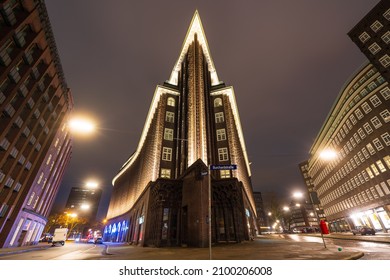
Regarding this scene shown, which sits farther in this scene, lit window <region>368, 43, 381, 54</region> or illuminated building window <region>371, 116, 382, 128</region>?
illuminated building window <region>371, 116, 382, 128</region>

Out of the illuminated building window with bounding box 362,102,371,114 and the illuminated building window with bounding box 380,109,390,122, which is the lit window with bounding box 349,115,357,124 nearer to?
the illuminated building window with bounding box 362,102,371,114

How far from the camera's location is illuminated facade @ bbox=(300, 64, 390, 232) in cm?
3806

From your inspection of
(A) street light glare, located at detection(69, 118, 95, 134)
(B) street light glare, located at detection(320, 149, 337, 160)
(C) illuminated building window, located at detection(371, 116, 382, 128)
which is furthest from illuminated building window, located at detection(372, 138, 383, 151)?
(A) street light glare, located at detection(69, 118, 95, 134)

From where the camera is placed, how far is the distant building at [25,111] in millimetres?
24594

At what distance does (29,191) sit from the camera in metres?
31.7

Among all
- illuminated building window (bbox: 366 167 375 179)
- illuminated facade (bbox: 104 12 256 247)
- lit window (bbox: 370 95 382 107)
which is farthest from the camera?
illuminated building window (bbox: 366 167 375 179)

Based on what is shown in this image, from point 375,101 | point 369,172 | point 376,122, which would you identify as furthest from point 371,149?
point 375,101

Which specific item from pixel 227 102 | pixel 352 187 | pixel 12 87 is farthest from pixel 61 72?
pixel 352 187

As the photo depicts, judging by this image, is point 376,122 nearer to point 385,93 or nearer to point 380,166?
point 385,93

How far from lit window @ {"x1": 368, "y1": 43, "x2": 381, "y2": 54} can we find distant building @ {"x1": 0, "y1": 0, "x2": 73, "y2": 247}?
197 ft

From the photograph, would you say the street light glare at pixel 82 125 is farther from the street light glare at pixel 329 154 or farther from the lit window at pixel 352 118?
the lit window at pixel 352 118
